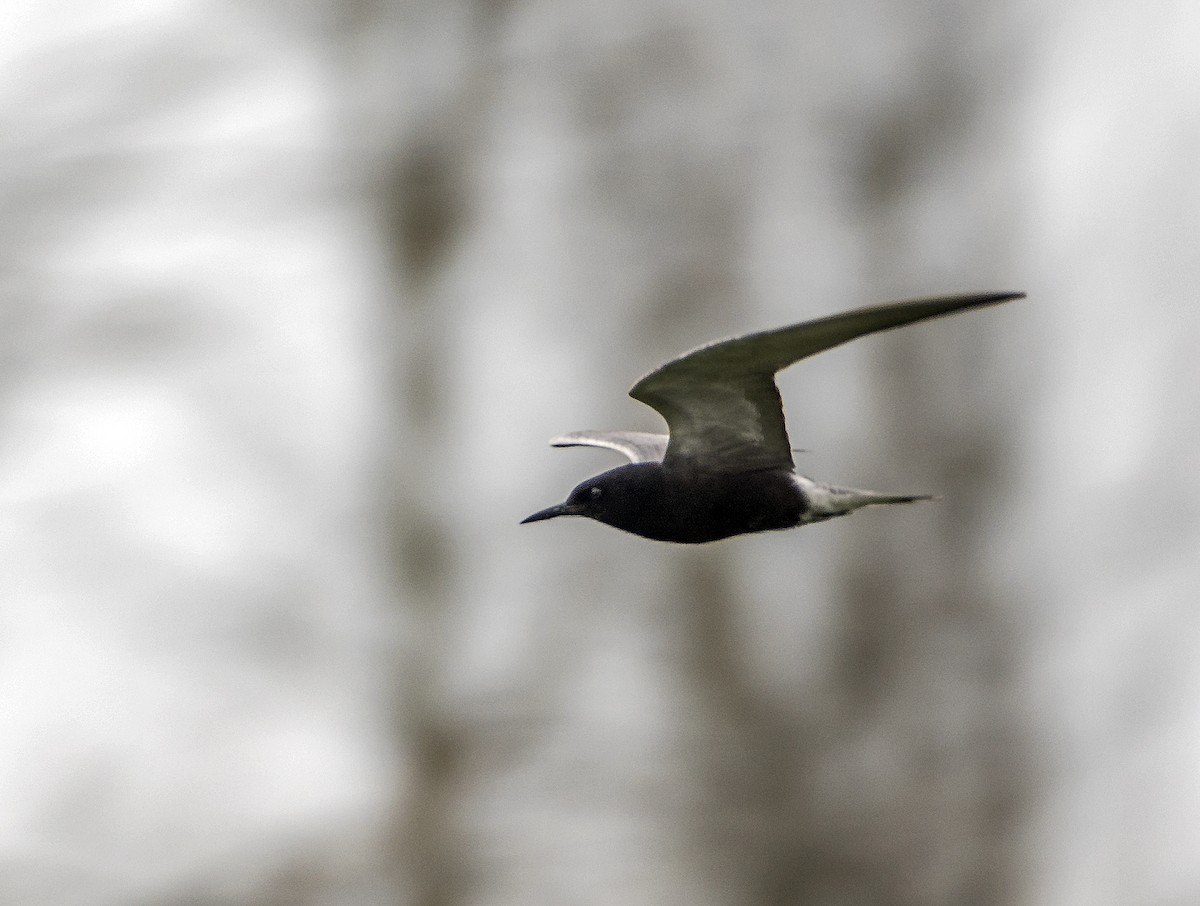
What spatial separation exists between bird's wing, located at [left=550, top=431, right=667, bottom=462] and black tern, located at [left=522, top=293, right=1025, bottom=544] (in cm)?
91

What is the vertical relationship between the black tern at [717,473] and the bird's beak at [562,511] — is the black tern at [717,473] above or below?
above

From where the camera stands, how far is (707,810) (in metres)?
14.4

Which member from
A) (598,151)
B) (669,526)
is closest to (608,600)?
(598,151)

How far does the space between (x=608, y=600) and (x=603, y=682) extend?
0.75m

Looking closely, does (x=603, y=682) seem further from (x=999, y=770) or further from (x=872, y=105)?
(x=872, y=105)

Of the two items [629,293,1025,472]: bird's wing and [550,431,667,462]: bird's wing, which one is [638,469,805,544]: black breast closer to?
[629,293,1025,472]: bird's wing

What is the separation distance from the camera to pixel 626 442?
6.97 meters

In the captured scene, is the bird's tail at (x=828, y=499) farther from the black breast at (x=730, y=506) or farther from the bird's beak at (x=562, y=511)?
the bird's beak at (x=562, y=511)

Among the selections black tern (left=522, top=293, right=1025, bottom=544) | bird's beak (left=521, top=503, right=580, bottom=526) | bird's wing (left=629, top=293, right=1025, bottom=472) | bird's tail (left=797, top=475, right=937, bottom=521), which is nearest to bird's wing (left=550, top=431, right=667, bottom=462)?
bird's beak (left=521, top=503, right=580, bottom=526)

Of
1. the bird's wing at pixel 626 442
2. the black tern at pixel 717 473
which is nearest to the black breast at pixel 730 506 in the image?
the black tern at pixel 717 473

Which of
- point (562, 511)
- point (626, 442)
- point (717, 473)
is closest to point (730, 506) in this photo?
point (717, 473)

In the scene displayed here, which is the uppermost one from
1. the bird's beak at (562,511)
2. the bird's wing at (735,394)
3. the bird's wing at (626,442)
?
the bird's wing at (735,394)

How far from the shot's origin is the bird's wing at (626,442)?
22.3 feet

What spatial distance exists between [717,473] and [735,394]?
0.32 meters
